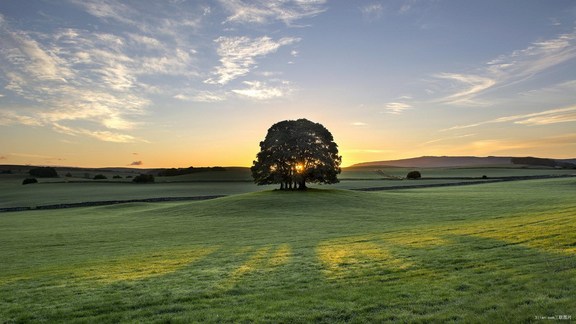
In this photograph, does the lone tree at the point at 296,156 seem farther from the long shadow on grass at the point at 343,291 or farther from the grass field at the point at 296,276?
the long shadow on grass at the point at 343,291

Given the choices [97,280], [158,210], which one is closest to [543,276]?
[97,280]

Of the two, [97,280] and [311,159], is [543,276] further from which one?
[311,159]

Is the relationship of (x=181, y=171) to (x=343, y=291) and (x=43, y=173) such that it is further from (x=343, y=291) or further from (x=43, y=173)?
(x=343, y=291)

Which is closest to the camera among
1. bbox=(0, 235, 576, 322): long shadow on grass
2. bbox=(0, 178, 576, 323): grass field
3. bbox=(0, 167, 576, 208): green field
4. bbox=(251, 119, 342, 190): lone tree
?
bbox=(0, 235, 576, 322): long shadow on grass

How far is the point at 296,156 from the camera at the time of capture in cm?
6581

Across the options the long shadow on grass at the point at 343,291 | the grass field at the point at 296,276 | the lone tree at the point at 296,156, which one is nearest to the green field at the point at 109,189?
the lone tree at the point at 296,156

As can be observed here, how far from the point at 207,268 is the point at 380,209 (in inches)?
1323

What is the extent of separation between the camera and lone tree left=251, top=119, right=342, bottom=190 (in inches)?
2616

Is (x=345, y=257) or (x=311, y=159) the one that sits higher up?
(x=311, y=159)

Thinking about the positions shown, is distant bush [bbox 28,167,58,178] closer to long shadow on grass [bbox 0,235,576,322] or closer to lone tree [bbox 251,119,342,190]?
lone tree [bbox 251,119,342,190]


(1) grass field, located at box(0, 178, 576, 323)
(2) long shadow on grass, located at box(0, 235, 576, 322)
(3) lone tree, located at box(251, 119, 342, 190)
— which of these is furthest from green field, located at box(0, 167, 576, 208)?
(2) long shadow on grass, located at box(0, 235, 576, 322)

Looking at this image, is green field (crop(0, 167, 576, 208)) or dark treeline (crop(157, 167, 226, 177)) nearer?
green field (crop(0, 167, 576, 208))

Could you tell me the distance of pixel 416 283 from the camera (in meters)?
13.1

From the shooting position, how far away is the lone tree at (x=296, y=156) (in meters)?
66.4
